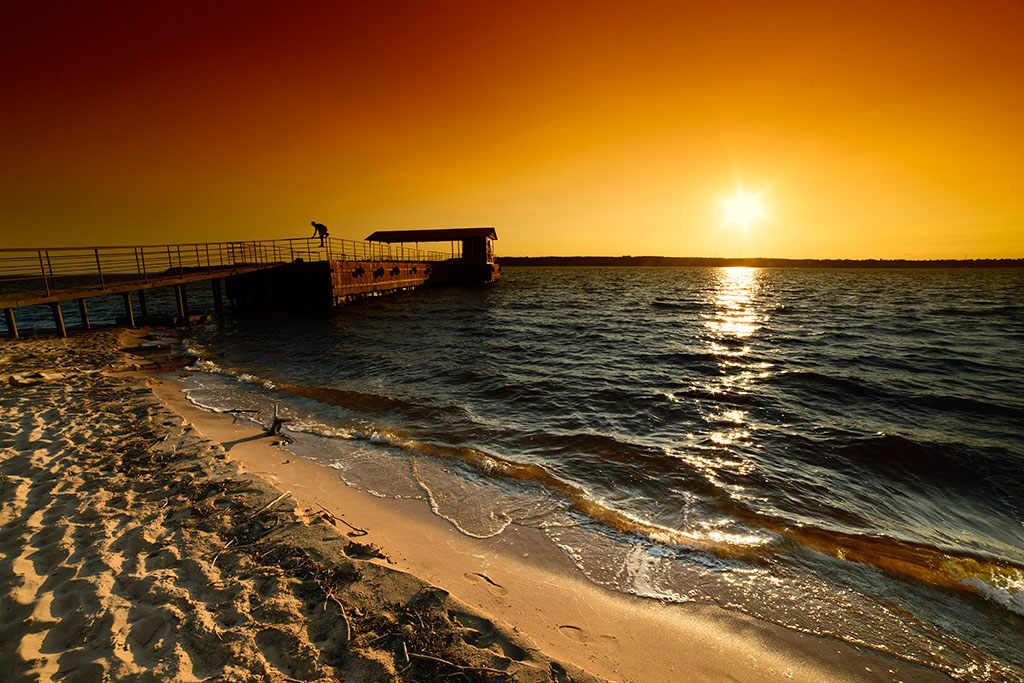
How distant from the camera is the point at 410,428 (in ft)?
29.7

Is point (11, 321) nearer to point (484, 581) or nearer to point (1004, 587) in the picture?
point (484, 581)

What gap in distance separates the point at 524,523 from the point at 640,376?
9.11 meters

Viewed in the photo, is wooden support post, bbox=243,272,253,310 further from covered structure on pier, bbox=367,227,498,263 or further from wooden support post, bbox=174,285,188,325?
covered structure on pier, bbox=367,227,498,263

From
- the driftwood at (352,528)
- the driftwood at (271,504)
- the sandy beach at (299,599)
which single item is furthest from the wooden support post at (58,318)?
the driftwood at (352,528)

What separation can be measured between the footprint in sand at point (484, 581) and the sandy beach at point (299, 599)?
0.04 metres

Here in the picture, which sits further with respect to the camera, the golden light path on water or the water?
the golden light path on water

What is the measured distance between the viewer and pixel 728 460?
7.68 m

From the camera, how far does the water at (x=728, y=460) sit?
4453mm

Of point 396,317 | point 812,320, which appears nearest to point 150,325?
point 396,317

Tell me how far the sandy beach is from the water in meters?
0.49

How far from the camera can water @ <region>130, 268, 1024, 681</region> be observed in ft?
14.6

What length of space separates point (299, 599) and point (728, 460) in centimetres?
724

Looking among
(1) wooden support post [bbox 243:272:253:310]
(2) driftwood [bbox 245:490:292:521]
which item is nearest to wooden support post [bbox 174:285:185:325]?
(1) wooden support post [bbox 243:272:253:310]

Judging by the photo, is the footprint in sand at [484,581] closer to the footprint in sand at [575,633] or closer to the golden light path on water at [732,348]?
the footprint in sand at [575,633]
